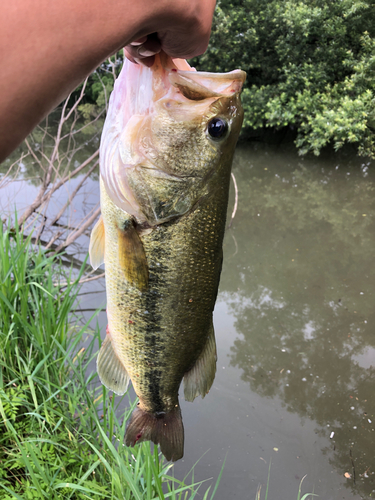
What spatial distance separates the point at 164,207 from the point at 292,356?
12.0 ft

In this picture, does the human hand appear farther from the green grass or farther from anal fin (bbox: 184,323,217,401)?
the green grass

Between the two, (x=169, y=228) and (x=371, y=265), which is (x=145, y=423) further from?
(x=371, y=265)

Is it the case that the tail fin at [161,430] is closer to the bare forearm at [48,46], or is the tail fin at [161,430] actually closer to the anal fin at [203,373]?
the anal fin at [203,373]

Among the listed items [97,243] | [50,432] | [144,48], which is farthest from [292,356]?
[144,48]

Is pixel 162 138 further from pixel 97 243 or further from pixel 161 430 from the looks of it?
pixel 161 430

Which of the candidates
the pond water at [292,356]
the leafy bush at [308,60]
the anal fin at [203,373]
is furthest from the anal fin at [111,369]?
the leafy bush at [308,60]

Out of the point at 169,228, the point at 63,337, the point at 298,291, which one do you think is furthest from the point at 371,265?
the point at 169,228

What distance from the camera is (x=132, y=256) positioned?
3.73ft

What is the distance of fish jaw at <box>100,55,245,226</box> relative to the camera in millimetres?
1002

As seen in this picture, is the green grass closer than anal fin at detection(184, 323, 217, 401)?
No

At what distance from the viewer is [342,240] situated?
631 cm

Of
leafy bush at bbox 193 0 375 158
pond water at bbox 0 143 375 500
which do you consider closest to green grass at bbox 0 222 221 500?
pond water at bbox 0 143 375 500

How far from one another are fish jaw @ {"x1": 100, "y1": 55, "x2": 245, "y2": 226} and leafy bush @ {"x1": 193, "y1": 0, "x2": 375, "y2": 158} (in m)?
6.91

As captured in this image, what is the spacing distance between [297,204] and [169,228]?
6.95 m
